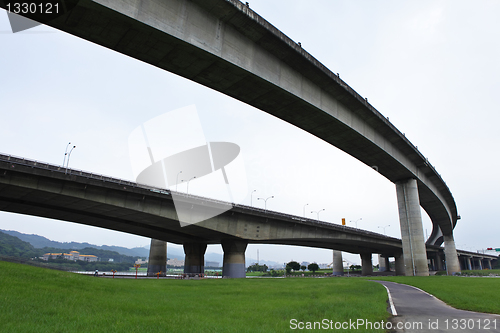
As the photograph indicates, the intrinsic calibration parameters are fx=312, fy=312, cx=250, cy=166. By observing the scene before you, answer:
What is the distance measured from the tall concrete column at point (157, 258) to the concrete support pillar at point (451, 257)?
76588mm

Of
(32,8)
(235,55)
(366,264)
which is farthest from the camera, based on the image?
(366,264)

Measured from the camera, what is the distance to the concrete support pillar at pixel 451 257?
86.6m

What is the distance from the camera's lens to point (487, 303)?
44.5 ft

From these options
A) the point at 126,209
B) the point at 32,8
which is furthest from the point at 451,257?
the point at 32,8

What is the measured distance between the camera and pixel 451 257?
8975cm

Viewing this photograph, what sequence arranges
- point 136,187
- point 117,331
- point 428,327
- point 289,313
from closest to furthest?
1. point 117,331
2. point 428,327
3. point 289,313
4. point 136,187

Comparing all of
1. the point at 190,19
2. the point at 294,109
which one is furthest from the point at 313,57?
the point at 190,19

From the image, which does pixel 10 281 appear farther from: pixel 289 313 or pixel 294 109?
pixel 294 109

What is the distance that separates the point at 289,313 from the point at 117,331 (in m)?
5.80

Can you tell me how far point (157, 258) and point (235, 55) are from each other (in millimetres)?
57531

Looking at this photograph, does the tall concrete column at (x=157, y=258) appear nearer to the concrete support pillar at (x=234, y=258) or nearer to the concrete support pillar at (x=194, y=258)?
the concrete support pillar at (x=194, y=258)

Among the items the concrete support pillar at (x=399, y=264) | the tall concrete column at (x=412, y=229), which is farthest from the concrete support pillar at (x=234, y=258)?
the concrete support pillar at (x=399, y=264)

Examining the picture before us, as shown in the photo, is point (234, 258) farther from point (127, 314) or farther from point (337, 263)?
point (337, 263)

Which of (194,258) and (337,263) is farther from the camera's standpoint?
(337,263)
